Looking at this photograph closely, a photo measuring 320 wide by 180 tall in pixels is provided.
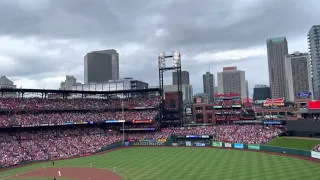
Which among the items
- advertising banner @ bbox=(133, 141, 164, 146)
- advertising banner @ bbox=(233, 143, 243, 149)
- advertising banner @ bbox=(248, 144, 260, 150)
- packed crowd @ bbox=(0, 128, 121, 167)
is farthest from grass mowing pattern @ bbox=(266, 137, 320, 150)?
packed crowd @ bbox=(0, 128, 121, 167)

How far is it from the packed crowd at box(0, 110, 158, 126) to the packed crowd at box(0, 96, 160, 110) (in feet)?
7.29

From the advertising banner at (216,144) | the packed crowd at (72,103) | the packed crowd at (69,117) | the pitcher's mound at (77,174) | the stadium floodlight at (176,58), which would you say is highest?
the stadium floodlight at (176,58)

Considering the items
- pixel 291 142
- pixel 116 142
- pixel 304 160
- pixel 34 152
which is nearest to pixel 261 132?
pixel 291 142

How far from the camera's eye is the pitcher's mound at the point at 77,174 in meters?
39.3

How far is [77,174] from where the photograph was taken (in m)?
42.0

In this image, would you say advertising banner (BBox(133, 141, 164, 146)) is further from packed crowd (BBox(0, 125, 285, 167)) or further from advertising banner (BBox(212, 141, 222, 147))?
advertising banner (BBox(212, 141, 222, 147))

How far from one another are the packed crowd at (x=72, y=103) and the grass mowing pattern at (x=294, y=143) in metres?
38.0

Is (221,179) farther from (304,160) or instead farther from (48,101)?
(48,101)

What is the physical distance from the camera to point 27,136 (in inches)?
2648

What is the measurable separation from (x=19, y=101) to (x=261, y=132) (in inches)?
2453

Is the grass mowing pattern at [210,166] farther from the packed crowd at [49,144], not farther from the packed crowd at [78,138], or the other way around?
the packed crowd at [78,138]

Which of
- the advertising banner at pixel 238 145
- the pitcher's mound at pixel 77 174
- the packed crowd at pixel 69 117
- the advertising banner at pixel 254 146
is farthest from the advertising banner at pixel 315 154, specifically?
the packed crowd at pixel 69 117

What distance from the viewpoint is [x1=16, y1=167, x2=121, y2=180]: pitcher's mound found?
39.3 meters

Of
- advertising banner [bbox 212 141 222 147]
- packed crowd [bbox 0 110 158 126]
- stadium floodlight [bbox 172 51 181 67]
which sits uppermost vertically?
stadium floodlight [bbox 172 51 181 67]
